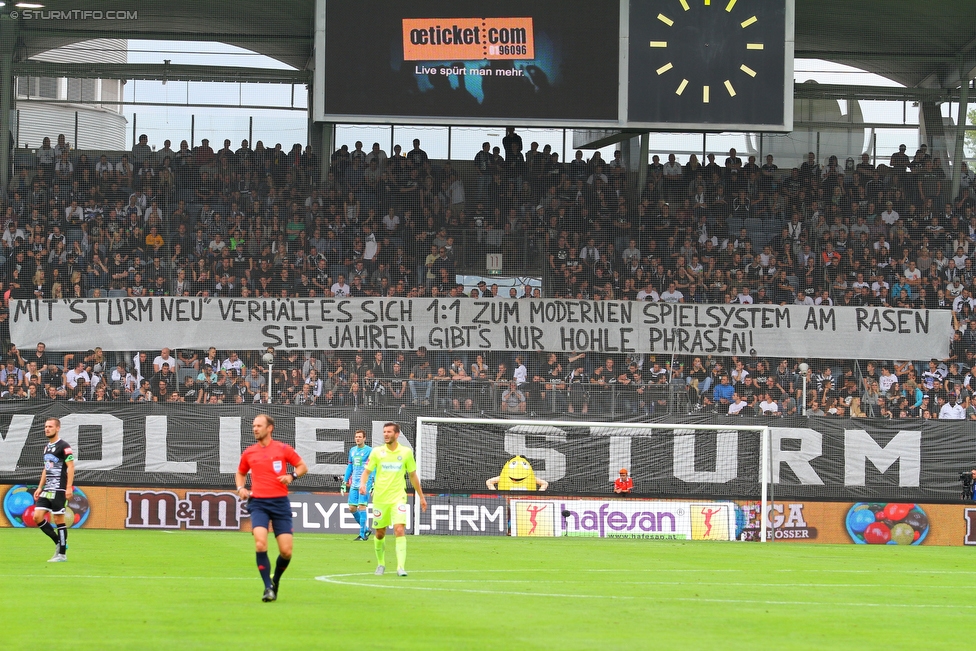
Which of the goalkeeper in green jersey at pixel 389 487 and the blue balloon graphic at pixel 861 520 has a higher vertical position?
the goalkeeper in green jersey at pixel 389 487

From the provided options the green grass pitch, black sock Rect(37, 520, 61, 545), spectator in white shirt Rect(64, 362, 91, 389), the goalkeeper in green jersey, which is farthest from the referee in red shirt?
spectator in white shirt Rect(64, 362, 91, 389)

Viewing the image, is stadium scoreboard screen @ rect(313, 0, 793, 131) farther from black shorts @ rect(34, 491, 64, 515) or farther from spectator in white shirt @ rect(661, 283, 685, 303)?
black shorts @ rect(34, 491, 64, 515)

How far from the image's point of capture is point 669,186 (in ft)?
105

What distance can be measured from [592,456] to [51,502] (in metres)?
12.5

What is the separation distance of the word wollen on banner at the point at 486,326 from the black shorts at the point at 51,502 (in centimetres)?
1183

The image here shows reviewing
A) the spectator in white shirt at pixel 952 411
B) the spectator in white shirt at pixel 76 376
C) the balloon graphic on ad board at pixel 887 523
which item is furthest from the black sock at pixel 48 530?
the spectator in white shirt at pixel 952 411

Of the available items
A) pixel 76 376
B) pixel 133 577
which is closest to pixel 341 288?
pixel 76 376

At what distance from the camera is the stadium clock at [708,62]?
2583cm

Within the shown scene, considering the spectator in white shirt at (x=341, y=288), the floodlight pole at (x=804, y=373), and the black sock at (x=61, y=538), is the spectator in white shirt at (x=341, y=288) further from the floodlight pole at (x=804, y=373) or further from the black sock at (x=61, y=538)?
the black sock at (x=61, y=538)

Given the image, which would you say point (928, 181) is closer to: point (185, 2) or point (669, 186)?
point (669, 186)

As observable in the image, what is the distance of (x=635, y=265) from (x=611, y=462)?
6.05 meters

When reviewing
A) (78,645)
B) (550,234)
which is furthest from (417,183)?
(78,645)

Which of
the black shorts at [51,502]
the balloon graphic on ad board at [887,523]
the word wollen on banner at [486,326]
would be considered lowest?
the balloon graphic on ad board at [887,523]

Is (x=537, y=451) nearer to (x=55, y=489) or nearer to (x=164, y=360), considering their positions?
(x=164, y=360)
